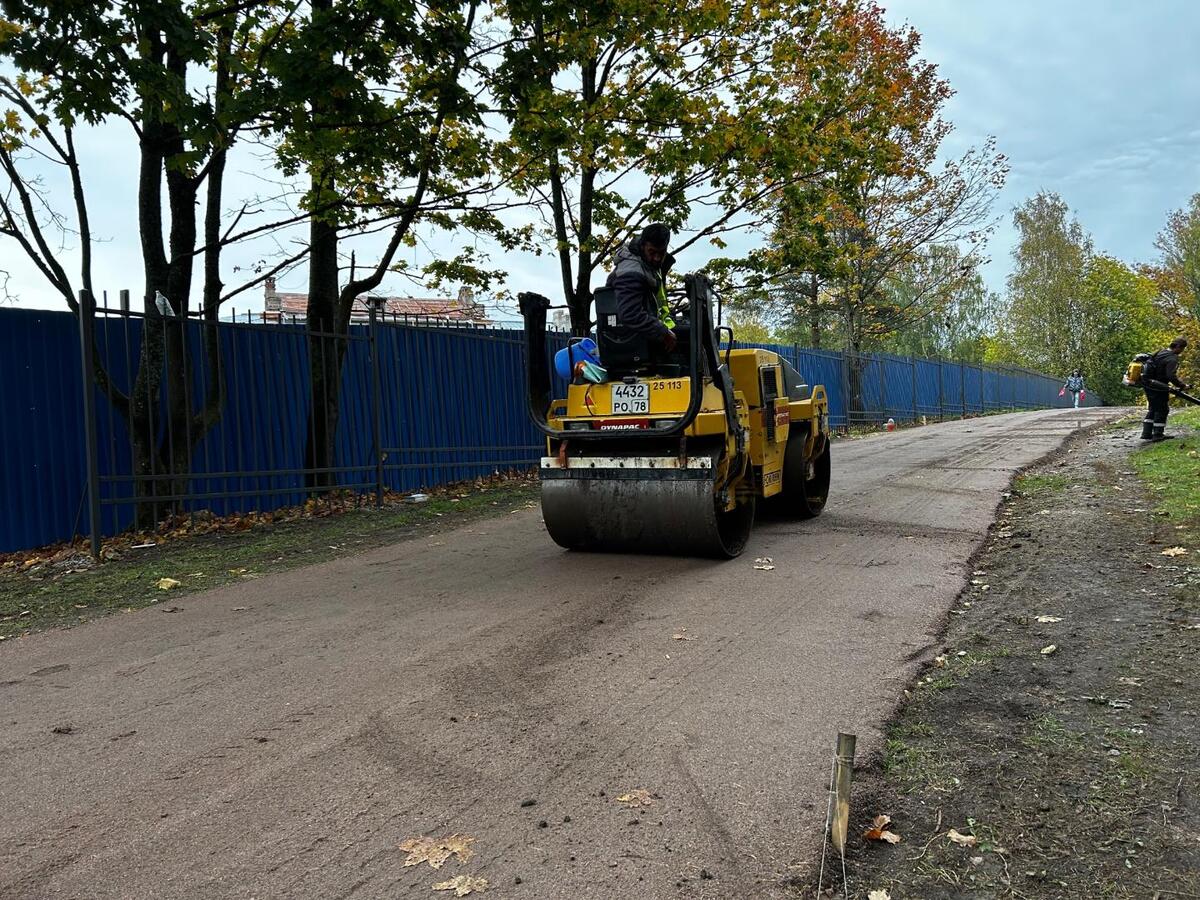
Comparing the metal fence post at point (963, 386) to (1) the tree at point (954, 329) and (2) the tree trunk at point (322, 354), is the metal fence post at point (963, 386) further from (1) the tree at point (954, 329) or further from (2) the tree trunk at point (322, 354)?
(2) the tree trunk at point (322, 354)

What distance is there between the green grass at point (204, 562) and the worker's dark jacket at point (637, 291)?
3.58m

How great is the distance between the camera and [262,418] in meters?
10.5

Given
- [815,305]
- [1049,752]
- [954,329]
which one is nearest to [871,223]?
[815,305]

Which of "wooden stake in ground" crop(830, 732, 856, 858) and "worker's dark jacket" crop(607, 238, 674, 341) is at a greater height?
"worker's dark jacket" crop(607, 238, 674, 341)

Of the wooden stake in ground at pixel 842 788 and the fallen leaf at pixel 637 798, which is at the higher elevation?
the wooden stake in ground at pixel 842 788

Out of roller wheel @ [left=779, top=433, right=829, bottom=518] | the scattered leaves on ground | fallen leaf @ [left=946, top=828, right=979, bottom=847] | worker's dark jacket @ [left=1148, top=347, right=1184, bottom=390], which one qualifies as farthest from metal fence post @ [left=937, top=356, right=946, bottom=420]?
the scattered leaves on ground

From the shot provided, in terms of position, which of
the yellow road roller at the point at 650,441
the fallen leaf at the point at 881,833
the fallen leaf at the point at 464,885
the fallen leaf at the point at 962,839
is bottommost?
the fallen leaf at the point at 962,839

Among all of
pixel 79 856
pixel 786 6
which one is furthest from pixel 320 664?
pixel 786 6

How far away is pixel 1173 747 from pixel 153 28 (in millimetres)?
7502

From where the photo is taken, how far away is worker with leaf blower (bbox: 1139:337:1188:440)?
46.5 feet

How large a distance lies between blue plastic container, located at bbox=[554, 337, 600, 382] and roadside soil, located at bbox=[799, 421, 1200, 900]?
350 centimetres

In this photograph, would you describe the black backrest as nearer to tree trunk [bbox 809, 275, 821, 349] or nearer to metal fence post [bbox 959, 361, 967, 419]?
tree trunk [bbox 809, 275, 821, 349]

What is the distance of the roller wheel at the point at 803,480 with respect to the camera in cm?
879

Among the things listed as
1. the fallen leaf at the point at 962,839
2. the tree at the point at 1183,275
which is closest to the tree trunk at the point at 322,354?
the fallen leaf at the point at 962,839
